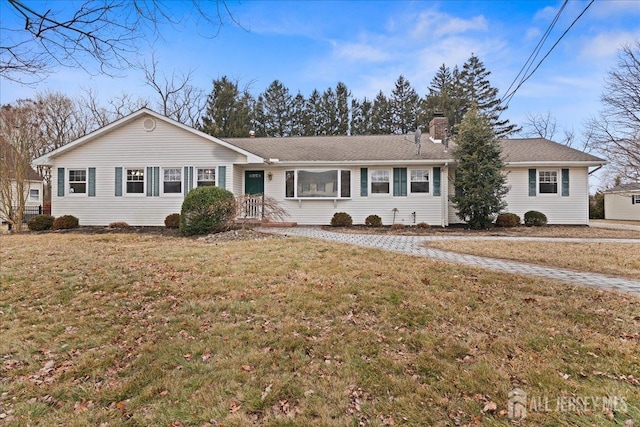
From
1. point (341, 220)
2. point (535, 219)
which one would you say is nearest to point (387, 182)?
point (341, 220)

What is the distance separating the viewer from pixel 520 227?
45.1ft

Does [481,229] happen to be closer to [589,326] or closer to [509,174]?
[509,174]

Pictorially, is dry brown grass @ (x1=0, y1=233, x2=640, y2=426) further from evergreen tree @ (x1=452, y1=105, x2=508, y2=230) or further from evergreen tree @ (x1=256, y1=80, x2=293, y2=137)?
evergreen tree @ (x1=256, y1=80, x2=293, y2=137)

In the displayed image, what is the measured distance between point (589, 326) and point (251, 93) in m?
32.2

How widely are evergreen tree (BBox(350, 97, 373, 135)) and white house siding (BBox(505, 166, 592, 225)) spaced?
20.0 metres

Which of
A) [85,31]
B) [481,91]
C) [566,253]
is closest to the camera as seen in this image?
[85,31]

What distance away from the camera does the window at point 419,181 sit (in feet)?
47.1

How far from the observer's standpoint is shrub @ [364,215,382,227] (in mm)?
14101

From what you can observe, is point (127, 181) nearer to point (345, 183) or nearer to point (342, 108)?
point (345, 183)

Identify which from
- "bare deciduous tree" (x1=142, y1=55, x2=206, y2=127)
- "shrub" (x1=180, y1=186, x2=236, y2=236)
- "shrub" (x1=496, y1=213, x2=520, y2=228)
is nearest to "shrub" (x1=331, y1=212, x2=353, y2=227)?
"shrub" (x1=180, y1=186, x2=236, y2=236)

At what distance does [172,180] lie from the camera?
14.2 metres

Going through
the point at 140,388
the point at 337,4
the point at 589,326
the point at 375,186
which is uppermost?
the point at 337,4

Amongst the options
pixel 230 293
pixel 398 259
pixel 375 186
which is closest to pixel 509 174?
pixel 375 186

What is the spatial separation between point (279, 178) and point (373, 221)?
4.59 meters
